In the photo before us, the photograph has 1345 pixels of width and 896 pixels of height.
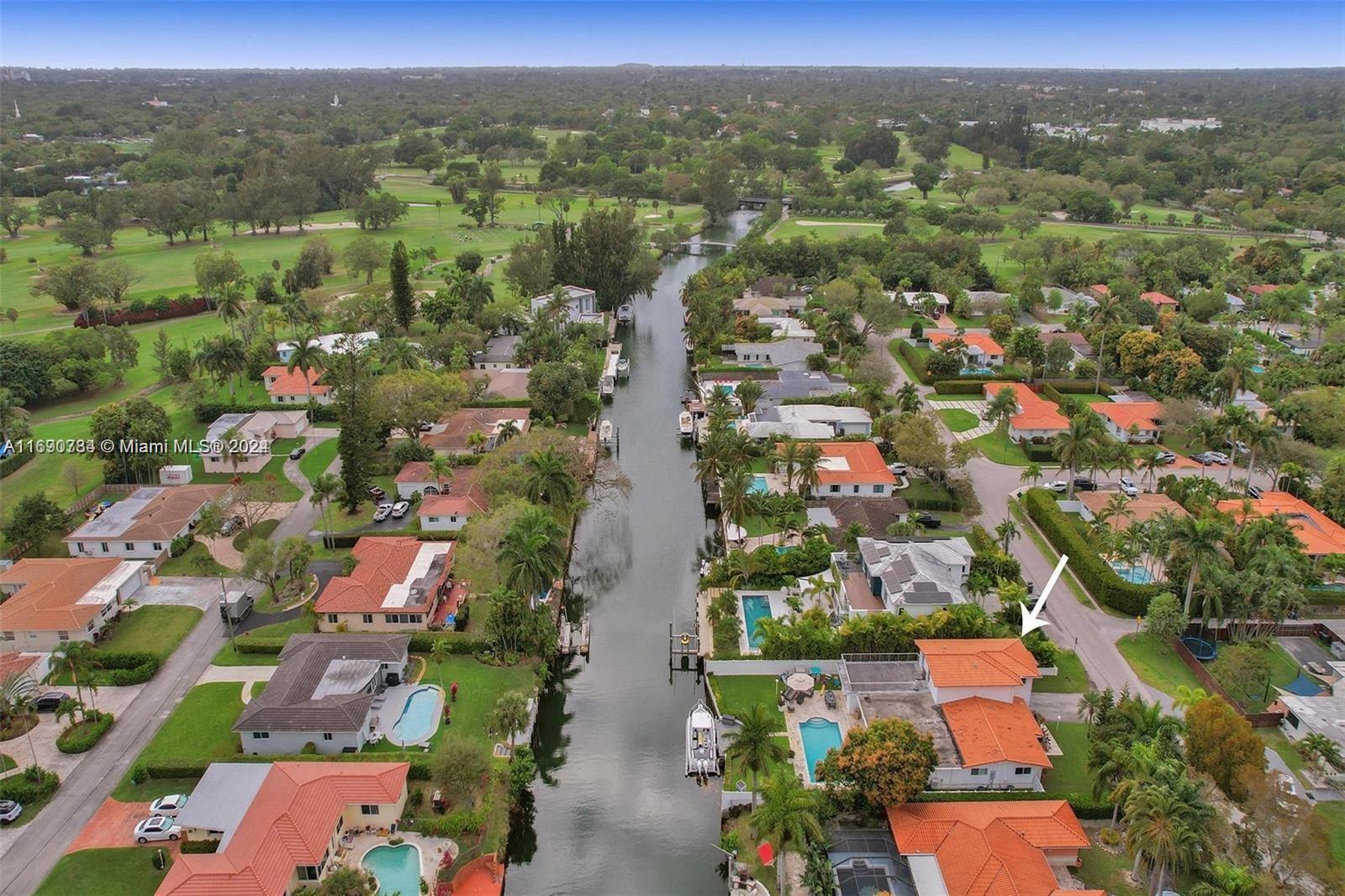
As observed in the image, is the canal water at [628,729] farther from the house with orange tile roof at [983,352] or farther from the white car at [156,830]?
the house with orange tile roof at [983,352]

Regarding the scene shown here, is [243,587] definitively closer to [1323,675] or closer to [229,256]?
[1323,675]

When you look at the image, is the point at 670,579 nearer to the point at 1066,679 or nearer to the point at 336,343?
the point at 1066,679

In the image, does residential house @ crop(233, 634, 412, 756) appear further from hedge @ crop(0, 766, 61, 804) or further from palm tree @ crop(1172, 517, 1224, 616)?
palm tree @ crop(1172, 517, 1224, 616)

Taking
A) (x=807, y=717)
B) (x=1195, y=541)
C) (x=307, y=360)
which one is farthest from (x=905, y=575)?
(x=307, y=360)

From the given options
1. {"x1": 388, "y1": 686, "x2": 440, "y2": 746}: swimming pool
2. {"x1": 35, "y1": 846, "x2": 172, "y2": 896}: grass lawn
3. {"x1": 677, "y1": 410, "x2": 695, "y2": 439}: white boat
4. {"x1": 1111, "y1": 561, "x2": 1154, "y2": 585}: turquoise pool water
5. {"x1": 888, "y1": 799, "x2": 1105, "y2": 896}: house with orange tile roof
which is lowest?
{"x1": 35, "y1": 846, "x2": 172, "y2": 896}: grass lawn

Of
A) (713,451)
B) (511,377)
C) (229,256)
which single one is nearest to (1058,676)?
(713,451)

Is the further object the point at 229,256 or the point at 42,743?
the point at 229,256

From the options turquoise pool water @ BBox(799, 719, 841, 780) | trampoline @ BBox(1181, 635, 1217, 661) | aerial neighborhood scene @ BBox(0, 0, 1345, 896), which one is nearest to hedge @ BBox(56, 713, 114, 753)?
aerial neighborhood scene @ BBox(0, 0, 1345, 896)
